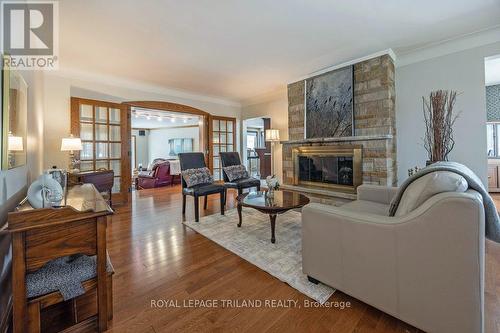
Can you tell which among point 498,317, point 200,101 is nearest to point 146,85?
point 200,101

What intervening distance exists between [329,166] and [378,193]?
175 centimetres

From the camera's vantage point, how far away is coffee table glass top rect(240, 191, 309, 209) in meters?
2.46

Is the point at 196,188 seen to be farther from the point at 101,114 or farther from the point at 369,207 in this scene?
the point at 101,114

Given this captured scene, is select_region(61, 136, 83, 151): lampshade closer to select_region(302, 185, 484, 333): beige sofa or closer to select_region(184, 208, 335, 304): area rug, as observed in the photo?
select_region(184, 208, 335, 304): area rug

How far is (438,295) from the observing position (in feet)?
3.67

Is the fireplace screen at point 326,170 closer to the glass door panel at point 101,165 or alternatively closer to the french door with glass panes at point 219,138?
the french door with glass panes at point 219,138

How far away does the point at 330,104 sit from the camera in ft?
12.8

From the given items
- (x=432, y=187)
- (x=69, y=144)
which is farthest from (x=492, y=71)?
(x=69, y=144)

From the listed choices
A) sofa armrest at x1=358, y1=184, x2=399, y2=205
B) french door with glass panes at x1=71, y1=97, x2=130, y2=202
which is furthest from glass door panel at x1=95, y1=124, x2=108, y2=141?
sofa armrest at x1=358, y1=184, x2=399, y2=205

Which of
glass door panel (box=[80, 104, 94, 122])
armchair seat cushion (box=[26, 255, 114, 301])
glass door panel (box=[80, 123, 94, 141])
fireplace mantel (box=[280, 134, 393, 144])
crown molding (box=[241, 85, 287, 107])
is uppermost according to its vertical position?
crown molding (box=[241, 85, 287, 107])

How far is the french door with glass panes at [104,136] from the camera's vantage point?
4047mm

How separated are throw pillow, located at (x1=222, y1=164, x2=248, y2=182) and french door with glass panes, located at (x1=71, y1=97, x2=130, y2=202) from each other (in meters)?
2.19

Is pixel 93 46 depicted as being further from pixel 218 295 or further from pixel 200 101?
pixel 218 295

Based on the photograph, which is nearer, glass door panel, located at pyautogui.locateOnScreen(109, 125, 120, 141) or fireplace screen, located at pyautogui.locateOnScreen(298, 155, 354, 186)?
Answer: fireplace screen, located at pyautogui.locateOnScreen(298, 155, 354, 186)
